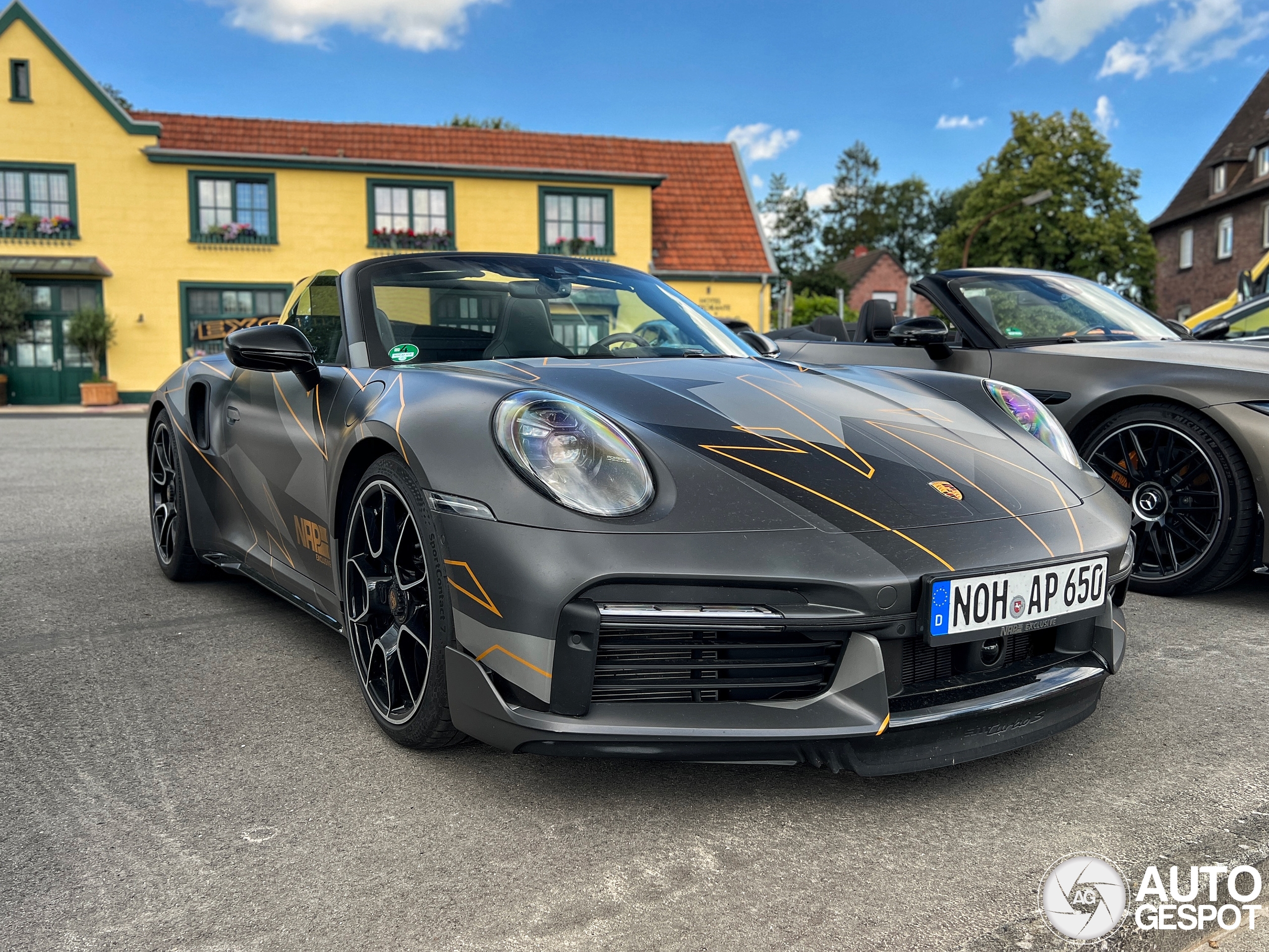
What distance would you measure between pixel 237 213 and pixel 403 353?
71.3 feet

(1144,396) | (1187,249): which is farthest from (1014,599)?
(1187,249)

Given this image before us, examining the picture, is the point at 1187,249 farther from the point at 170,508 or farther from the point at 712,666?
the point at 712,666

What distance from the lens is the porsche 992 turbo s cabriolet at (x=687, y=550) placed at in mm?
1980

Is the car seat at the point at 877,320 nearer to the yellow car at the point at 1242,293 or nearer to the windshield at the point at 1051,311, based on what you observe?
the windshield at the point at 1051,311

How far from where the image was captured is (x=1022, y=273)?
17.4ft

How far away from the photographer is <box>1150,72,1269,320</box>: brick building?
3278cm

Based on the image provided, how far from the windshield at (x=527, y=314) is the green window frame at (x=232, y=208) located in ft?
68.5

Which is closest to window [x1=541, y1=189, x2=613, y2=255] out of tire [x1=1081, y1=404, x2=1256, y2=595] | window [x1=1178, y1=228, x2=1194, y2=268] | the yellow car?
the yellow car

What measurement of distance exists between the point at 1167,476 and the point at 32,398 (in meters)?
Result: 23.2

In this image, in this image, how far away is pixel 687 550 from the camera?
6.55ft

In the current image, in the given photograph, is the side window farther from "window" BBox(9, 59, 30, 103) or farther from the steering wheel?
"window" BBox(9, 59, 30, 103)

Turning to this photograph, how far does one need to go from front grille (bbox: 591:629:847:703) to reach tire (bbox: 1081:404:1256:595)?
91.5 inches

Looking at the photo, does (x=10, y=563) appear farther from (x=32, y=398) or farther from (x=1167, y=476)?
(x=32, y=398)

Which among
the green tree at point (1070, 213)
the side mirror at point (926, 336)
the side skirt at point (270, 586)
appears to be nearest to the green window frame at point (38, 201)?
the side skirt at point (270, 586)
